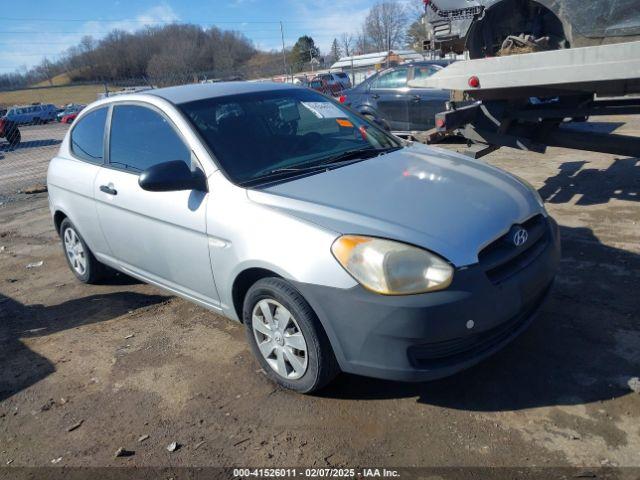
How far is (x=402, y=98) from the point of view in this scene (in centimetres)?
1082

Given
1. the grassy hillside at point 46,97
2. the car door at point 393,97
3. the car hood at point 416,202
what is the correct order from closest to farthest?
the car hood at point 416,202 < the car door at point 393,97 < the grassy hillside at point 46,97

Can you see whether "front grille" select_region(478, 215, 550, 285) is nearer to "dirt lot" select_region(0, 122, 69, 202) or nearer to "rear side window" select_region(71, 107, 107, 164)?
"rear side window" select_region(71, 107, 107, 164)

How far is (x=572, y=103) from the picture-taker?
21.2 ft

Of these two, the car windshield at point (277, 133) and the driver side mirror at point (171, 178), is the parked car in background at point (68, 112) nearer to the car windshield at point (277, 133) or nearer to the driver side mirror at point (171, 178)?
the car windshield at point (277, 133)

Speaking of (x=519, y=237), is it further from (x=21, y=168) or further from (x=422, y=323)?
(x=21, y=168)

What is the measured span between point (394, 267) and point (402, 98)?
8.90m

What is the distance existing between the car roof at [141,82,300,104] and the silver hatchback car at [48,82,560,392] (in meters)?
0.03

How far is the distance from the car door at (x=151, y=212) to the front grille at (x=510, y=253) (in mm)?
1657

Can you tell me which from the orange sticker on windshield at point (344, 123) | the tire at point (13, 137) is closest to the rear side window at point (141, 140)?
the orange sticker on windshield at point (344, 123)

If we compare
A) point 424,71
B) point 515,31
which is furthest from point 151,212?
point 424,71

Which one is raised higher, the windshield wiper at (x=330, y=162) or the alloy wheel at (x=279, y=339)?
Answer: the windshield wiper at (x=330, y=162)

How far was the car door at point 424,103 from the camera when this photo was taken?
10398 mm

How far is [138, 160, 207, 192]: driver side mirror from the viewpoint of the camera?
319cm

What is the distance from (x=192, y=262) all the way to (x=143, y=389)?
848 mm
